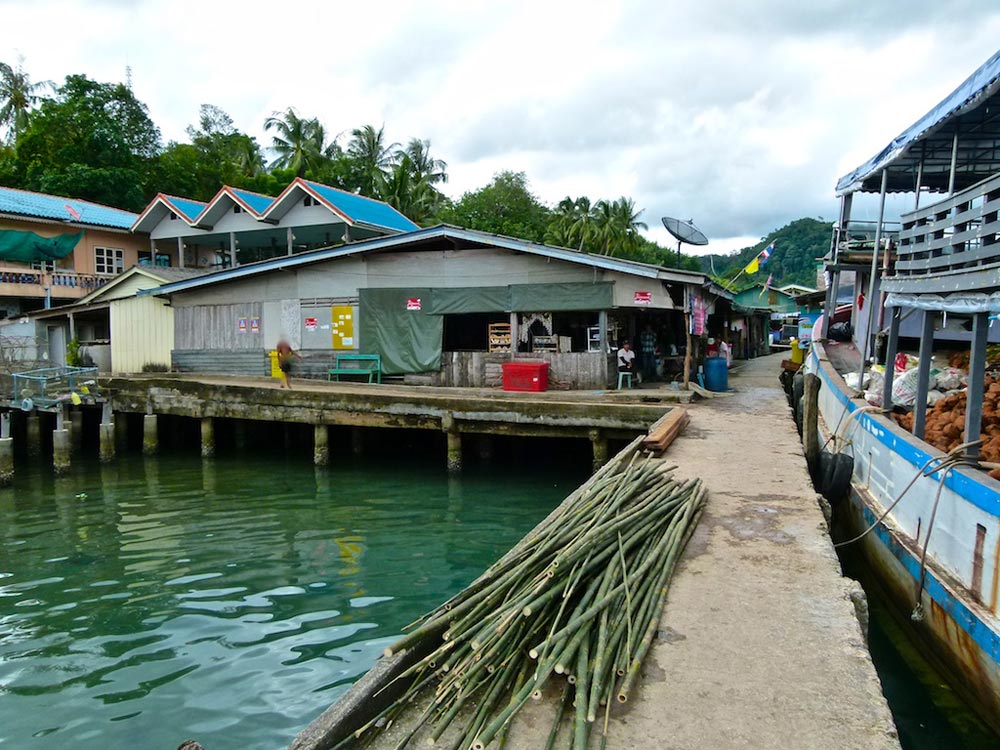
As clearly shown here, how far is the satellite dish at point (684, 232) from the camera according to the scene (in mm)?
17078

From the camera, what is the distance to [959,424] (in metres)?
6.16

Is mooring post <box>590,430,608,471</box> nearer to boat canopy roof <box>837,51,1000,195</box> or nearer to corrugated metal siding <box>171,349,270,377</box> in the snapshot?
boat canopy roof <box>837,51,1000,195</box>

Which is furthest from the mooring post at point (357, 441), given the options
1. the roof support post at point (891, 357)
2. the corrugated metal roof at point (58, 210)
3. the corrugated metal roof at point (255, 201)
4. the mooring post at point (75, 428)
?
the corrugated metal roof at point (58, 210)

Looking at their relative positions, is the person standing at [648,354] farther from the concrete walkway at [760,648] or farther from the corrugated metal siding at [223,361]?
the concrete walkway at [760,648]

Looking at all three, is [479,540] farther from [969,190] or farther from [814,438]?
[969,190]

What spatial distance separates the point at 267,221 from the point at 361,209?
10.3 ft

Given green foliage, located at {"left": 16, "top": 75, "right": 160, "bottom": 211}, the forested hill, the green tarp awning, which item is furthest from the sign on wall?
the forested hill

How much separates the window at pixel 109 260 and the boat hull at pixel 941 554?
1100 inches

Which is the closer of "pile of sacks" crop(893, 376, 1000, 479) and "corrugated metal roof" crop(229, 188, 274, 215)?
"pile of sacks" crop(893, 376, 1000, 479)

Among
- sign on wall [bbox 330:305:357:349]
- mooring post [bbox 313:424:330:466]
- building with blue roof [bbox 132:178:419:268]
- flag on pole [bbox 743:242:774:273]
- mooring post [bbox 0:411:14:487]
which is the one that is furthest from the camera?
building with blue roof [bbox 132:178:419:268]

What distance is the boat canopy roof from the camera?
722 cm

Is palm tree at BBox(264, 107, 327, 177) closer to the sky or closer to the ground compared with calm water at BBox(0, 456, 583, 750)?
closer to the sky

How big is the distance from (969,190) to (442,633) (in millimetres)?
5959

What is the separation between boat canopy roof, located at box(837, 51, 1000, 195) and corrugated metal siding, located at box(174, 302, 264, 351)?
47.4 feet
